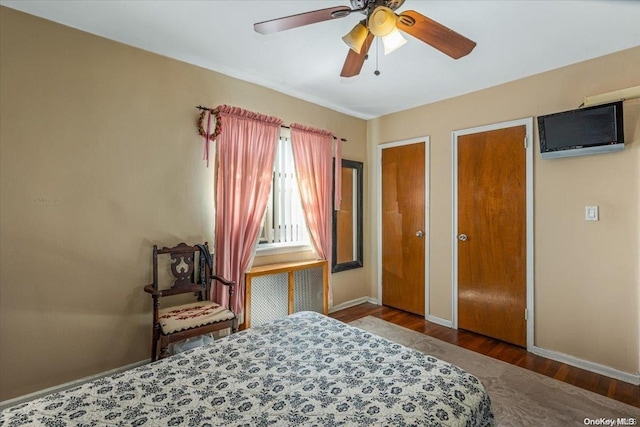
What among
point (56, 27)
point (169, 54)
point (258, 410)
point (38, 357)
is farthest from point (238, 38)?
point (38, 357)

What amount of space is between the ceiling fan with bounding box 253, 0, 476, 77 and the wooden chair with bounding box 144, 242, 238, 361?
1.84 metres

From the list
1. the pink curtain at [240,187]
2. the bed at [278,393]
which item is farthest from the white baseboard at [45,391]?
the bed at [278,393]

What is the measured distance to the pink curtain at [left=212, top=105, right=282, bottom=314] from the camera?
2770 mm

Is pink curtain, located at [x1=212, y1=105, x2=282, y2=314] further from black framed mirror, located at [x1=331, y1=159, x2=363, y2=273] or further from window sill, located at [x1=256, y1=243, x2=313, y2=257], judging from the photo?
black framed mirror, located at [x1=331, y1=159, x2=363, y2=273]

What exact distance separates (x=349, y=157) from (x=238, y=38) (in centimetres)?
207

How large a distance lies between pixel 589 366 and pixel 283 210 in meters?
3.03

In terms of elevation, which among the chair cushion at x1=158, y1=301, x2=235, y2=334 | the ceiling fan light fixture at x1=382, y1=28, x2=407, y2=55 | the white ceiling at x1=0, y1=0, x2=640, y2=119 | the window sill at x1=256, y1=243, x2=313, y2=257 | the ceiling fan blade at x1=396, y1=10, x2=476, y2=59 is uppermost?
the white ceiling at x1=0, y1=0, x2=640, y2=119

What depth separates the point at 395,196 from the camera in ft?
13.1

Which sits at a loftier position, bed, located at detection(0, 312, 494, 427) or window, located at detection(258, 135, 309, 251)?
window, located at detection(258, 135, 309, 251)

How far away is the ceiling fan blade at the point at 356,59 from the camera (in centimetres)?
189

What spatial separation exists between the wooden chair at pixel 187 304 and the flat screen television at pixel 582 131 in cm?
296

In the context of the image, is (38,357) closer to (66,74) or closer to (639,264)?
(66,74)

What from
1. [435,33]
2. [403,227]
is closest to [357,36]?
[435,33]

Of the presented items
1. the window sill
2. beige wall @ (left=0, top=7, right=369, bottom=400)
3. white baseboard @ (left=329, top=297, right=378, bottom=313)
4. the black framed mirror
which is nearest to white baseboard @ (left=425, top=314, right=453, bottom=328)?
white baseboard @ (left=329, top=297, right=378, bottom=313)
